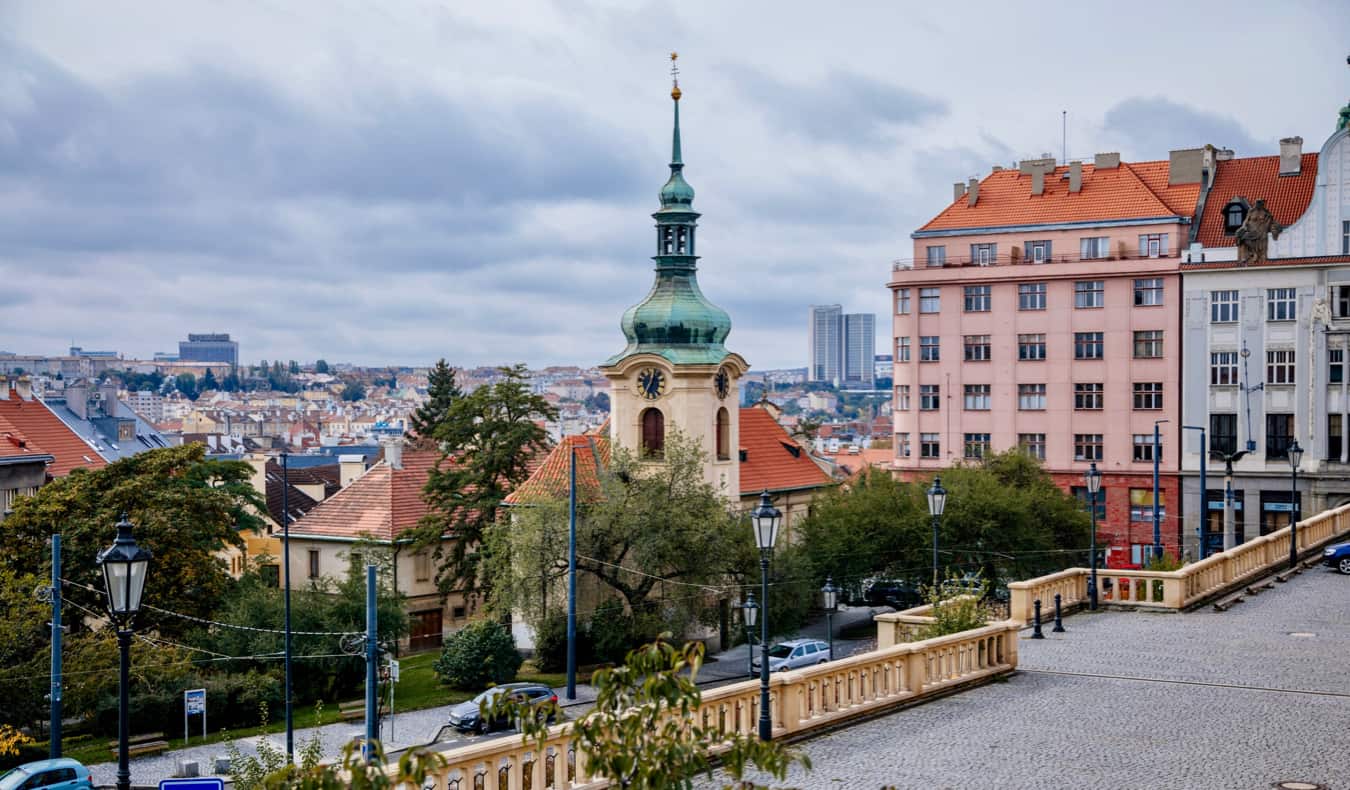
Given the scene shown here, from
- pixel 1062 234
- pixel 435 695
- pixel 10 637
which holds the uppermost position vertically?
pixel 1062 234

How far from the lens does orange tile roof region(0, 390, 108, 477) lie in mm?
68500

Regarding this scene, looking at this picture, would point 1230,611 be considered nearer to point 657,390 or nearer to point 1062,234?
point 657,390

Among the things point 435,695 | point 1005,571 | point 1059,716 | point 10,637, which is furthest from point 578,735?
point 1005,571

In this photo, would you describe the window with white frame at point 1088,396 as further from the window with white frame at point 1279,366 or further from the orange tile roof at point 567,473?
the orange tile roof at point 567,473

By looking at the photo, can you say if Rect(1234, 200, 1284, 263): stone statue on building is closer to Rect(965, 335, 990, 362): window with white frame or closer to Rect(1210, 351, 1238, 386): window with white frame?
Rect(1210, 351, 1238, 386): window with white frame

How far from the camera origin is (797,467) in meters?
68.8

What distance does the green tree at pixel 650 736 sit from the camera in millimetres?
8984

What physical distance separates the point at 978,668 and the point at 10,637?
3121 cm

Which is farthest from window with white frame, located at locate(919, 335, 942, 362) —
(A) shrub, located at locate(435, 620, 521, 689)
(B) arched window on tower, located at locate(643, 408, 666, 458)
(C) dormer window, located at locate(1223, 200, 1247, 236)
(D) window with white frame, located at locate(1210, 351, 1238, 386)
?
(A) shrub, located at locate(435, 620, 521, 689)

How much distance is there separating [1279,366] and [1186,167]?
1136cm

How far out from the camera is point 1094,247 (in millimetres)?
69938

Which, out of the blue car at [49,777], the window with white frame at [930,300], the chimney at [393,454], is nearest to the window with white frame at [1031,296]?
the window with white frame at [930,300]

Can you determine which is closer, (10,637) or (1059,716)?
(1059,716)

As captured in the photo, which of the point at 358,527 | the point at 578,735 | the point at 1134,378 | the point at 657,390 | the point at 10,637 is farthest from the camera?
the point at 1134,378
